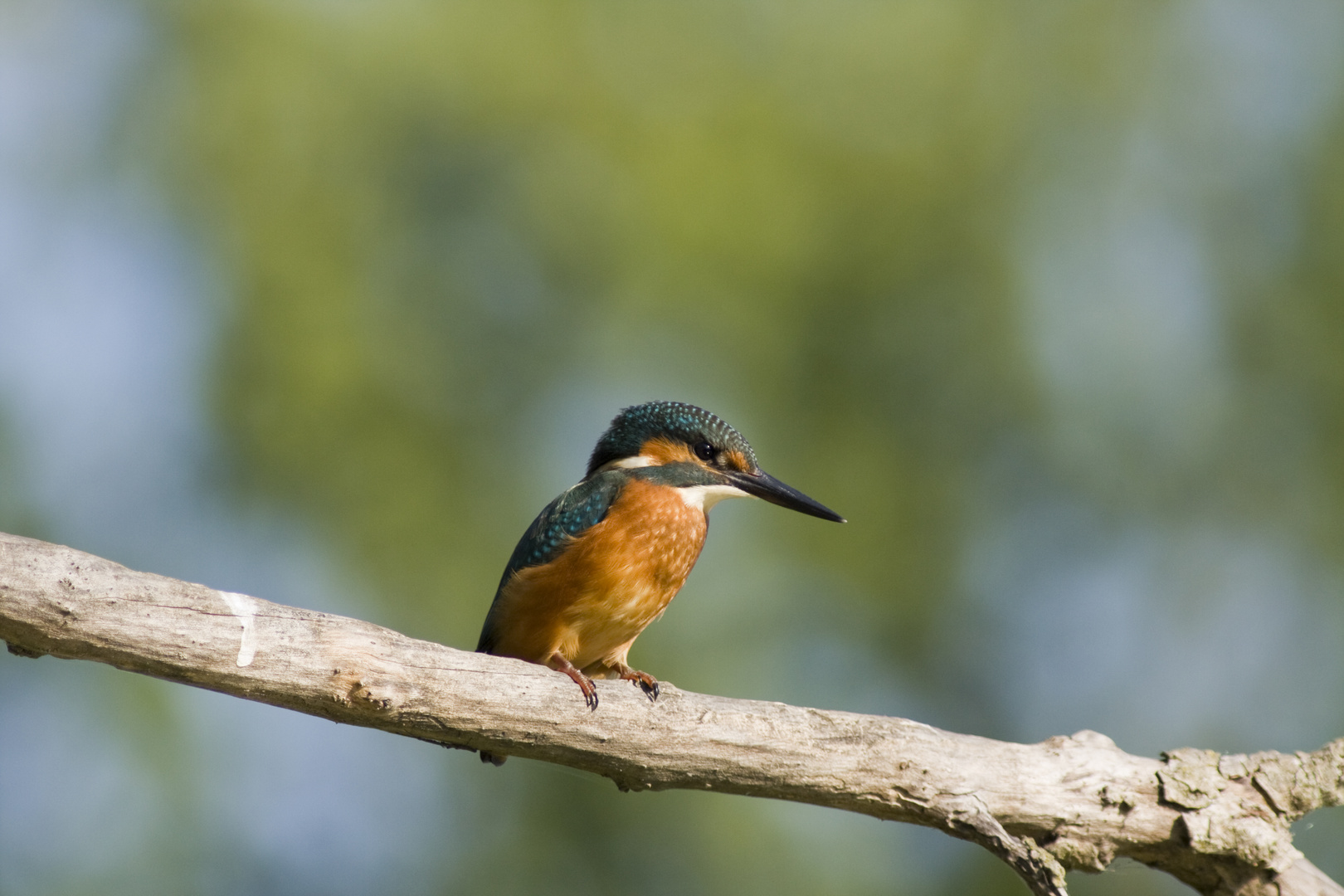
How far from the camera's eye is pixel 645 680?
3264mm

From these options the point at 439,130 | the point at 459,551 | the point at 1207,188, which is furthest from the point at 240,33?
the point at 1207,188

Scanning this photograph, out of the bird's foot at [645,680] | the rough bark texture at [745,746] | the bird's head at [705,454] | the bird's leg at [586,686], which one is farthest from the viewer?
the bird's head at [705,454]

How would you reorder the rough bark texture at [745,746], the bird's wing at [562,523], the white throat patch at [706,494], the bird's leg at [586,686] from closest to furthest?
the rough bark texture at [745,746]
the bird's leg at [586,686]
the bird's wing at [562,523]
the white throat patch at [706,494]

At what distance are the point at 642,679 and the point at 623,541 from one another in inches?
20.3

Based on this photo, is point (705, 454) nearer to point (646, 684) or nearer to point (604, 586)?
point (604, 586)

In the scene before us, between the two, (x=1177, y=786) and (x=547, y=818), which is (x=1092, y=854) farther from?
(x=547, y=818)

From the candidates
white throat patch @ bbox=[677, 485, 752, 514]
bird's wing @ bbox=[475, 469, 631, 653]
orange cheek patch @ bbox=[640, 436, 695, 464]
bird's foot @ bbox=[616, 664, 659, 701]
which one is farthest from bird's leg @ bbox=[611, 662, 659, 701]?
orange cheek patch @ bbox=[640, 436, 695, 464]

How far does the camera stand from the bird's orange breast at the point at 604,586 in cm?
356

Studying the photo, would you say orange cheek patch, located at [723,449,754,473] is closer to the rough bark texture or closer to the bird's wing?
the bird's wing

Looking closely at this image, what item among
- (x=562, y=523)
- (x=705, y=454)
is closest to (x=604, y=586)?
(x=562, y=523)

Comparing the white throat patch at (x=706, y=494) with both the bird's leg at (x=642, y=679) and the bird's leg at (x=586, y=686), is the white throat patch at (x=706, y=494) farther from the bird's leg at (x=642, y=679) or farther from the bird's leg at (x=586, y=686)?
the bird's leg at (x=586, y=686)

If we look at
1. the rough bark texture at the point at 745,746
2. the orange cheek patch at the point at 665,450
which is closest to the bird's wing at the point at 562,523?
the orange cheek patch at the point at 665,450

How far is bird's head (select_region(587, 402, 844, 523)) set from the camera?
4.04m

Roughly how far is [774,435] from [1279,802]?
286 inches
